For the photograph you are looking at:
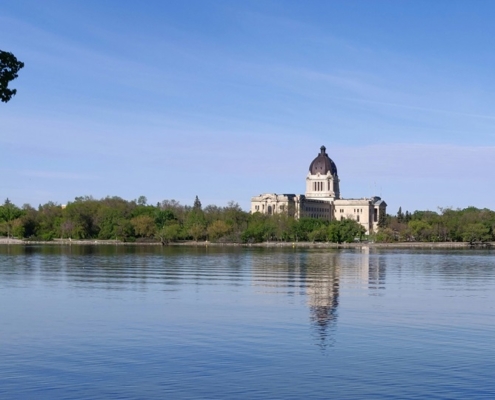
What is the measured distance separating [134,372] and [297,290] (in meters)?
22.3

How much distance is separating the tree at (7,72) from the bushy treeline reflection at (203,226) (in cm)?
13539

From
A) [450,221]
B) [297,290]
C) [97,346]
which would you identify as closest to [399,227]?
[450,221]

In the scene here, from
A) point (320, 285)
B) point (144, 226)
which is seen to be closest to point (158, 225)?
point (144, 226)

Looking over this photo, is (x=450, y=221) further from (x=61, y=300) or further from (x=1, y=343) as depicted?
(x=1, y=343)

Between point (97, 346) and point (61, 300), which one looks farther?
point (61, 300)

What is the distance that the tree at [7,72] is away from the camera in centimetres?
1925

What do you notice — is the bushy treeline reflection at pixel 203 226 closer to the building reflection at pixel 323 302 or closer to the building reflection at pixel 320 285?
the building reflection at pixel 320 285

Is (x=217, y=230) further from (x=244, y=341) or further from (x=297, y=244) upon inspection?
(x=244, y=341)

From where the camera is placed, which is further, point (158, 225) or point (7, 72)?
point (158, 225)

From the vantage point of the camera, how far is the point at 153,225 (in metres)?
158

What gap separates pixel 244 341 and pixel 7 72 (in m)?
11.4

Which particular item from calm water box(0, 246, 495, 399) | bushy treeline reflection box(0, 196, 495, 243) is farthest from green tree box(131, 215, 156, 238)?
calm water box(0, 246, 495, 399)

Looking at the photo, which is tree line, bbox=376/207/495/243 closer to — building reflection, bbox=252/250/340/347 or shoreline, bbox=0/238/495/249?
shoreline, bbox=0/238/495/249

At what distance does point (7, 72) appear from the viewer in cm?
1941
